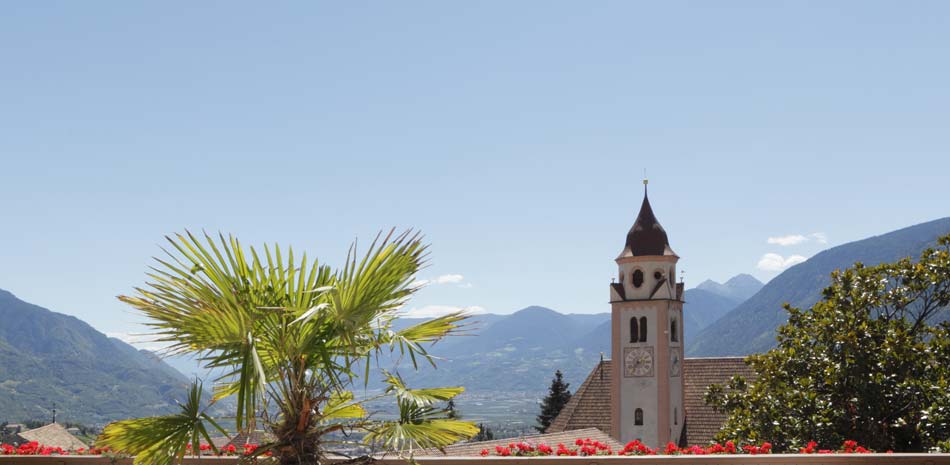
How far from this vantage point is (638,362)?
49906 millimetres

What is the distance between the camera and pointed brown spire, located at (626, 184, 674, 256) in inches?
2044

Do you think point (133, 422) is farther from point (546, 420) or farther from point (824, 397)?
point (546, 420)

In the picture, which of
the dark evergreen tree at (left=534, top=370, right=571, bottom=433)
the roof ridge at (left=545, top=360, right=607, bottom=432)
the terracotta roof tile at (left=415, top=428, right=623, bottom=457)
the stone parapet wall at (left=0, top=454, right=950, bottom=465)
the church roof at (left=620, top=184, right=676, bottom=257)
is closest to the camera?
the stone parapet wall at (left=0, top=454, right=950, bottom=465)

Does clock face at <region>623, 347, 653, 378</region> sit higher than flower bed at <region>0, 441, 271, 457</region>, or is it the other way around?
clock face at <region>623, 347, 653, 378</region>

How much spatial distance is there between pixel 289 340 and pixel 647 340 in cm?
4287

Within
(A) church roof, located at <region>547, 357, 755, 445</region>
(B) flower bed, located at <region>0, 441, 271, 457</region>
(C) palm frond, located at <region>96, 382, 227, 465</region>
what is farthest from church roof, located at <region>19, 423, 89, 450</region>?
(C) palm frond, located at <region>96, 382, 227, 465</region>

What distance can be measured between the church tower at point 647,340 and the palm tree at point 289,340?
3901 cm

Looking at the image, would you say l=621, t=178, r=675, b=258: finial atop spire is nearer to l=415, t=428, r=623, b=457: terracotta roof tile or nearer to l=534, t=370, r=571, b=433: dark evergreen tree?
l=415, t=428, r=623, b=457: terracotta roof tile

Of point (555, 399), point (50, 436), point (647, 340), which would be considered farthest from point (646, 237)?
point (50, 436)

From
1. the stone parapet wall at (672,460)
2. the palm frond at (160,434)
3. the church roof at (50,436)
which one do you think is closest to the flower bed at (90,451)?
the stone parapet wall at (672,460)

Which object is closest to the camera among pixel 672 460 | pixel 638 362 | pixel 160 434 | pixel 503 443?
pixel 160 434

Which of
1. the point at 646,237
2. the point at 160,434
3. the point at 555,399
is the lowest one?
the point at 555,399

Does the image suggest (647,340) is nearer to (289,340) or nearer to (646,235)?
(646,235)

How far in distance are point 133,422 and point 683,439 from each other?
4281 cm
